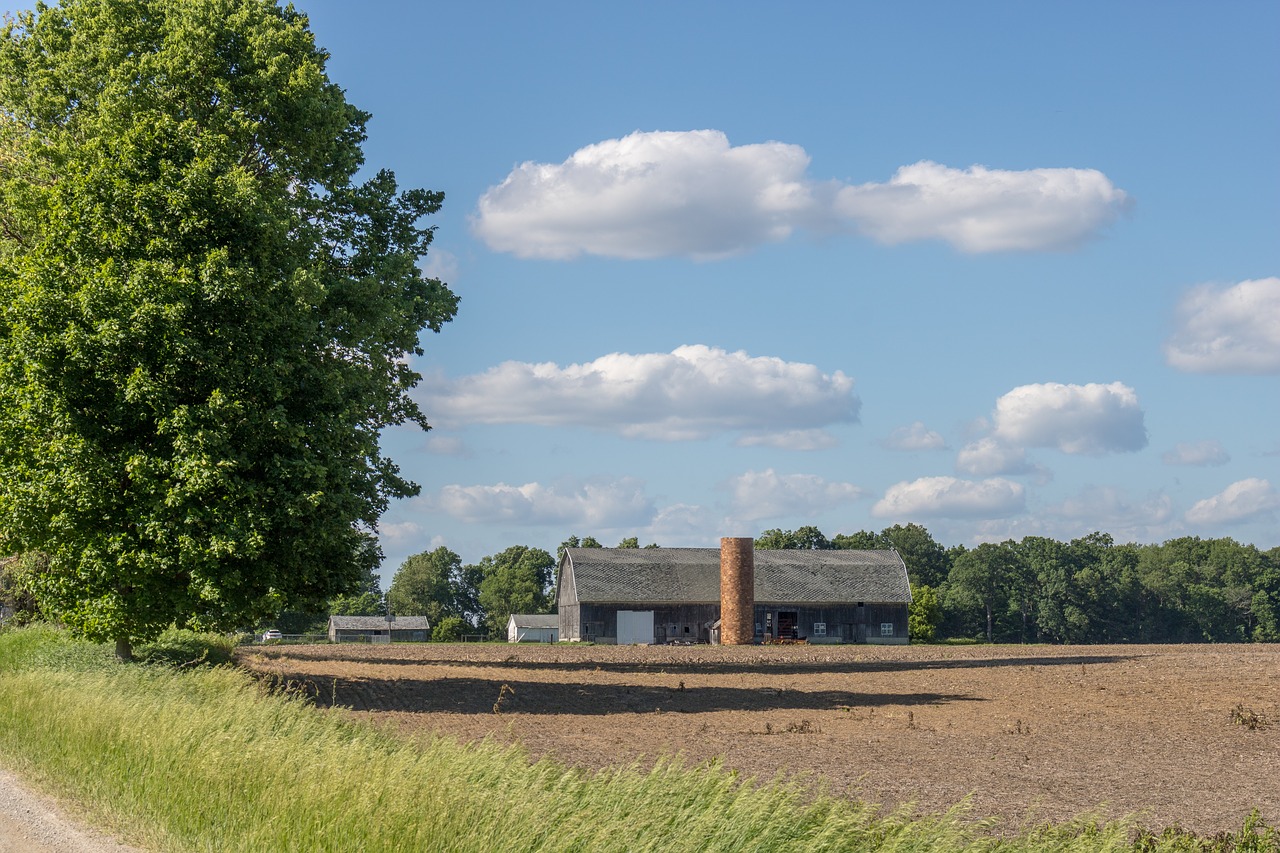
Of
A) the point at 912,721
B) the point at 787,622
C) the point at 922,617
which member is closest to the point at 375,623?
the point at 787,622

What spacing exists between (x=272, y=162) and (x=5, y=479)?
13.1 m

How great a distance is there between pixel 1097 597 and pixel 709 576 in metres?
70.6

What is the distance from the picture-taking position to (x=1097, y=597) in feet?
446

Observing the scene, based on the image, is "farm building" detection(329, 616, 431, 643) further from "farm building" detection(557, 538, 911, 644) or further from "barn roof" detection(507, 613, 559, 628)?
"farm building" detection(557, 538, 911, 644)

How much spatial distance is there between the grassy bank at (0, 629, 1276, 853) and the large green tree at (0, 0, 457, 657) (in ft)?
32.0

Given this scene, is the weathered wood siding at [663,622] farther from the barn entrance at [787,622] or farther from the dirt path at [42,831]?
the dirt path at [42,831]

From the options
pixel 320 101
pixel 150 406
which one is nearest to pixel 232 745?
pixel 150 406

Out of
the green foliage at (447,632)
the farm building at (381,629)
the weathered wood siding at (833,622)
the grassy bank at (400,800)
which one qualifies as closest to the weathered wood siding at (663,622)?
the weathered wood siding at (833,622)

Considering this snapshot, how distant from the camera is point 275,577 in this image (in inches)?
1084

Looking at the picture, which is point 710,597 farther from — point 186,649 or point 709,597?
point 186,649

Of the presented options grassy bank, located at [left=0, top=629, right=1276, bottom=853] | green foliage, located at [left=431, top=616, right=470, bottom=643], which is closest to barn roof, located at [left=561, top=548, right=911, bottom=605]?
green foliage, located at [left=431, top=616, right=470, bottom=643]

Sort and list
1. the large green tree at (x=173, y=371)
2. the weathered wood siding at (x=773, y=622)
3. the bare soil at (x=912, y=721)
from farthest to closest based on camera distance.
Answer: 1. the weathered wood siding at (x=773, y=622)
2. the large green tree at (x=173, y=371)
3. the bare soil at (x=912, y=721)

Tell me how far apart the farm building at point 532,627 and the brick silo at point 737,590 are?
46821 millimetres

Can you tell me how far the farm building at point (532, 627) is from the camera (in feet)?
400
